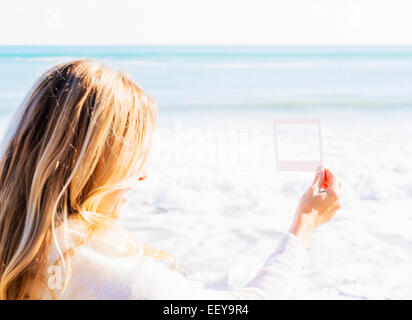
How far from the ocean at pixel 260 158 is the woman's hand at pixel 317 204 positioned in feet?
1.31

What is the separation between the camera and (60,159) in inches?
28.3

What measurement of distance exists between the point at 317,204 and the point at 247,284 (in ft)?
0.78

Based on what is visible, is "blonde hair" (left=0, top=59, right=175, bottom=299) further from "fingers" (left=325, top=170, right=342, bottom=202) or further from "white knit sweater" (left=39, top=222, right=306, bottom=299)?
"fingers" (left=325, top=170, right=342, bottom=202)

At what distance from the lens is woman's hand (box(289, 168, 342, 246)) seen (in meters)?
0.94

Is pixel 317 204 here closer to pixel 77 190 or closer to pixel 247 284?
pixel 247 284

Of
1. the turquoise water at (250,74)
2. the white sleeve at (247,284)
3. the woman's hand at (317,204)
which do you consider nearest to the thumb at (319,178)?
the woman's hand at (317,204)

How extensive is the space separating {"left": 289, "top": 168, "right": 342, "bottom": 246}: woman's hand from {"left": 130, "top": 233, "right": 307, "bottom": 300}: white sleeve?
0.06 metres

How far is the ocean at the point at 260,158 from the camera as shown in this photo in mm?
2662

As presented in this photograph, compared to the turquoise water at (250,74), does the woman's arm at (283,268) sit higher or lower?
lower

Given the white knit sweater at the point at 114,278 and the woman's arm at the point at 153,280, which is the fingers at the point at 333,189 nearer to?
the woman's arm at the point at 153,280

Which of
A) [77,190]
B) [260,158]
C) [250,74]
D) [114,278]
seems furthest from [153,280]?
[250,74]

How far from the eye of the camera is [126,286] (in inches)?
26.6
